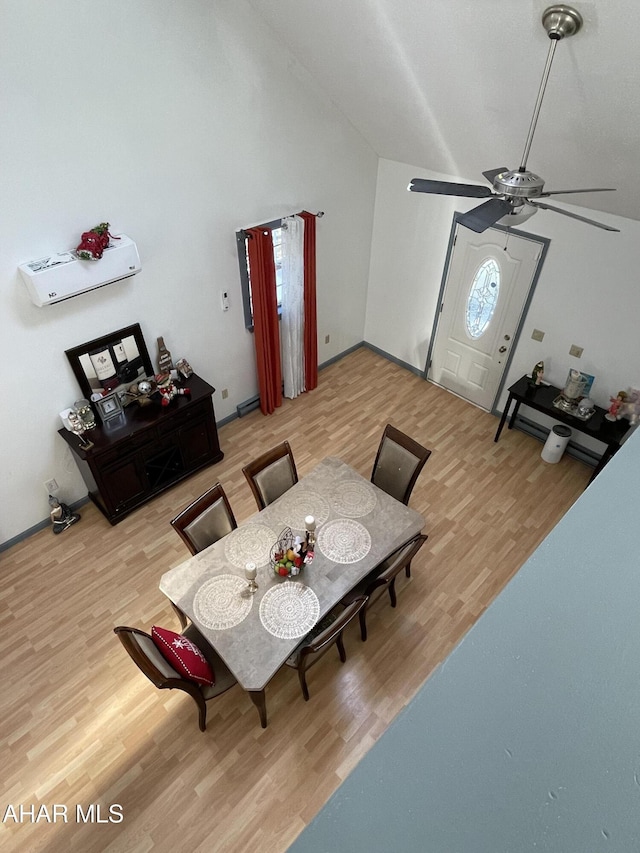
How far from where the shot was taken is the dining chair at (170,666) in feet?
9.40

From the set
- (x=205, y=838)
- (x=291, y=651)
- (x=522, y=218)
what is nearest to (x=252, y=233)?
(x=522, y=218)

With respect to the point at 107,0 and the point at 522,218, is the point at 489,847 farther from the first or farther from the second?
the point at 107,0

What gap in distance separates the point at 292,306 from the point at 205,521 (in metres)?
2.69

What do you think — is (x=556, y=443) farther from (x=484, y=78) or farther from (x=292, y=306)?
(x=484, y=78)

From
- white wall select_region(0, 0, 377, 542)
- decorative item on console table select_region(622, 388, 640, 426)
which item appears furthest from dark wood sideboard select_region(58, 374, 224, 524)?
decorative item on console table select_region(622, 388, 640, 426)

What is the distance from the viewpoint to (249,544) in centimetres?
368

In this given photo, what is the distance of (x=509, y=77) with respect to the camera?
10.3ft

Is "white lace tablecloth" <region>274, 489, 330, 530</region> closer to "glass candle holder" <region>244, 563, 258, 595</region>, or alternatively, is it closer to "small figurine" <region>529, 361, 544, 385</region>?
"glass candle holder" <region>244, 563, 258, 595</region>

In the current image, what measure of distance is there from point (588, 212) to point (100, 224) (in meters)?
3.93

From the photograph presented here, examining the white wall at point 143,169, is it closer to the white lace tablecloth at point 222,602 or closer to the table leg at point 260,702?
the white lace tablecloth at point 222,602

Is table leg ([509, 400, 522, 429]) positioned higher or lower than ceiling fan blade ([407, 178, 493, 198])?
lower

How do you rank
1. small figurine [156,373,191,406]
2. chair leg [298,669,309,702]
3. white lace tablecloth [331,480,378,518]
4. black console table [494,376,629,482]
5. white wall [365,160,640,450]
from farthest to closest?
black console table [494,376,629,482]
small figurine [156,373,191,406]
white wall [365,160,640,450]
white lace tablecloth [331,480,378,518]
chair leg [298,669,309,702]

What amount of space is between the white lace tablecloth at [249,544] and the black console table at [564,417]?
2.93 metres

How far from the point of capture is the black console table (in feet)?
15.5
